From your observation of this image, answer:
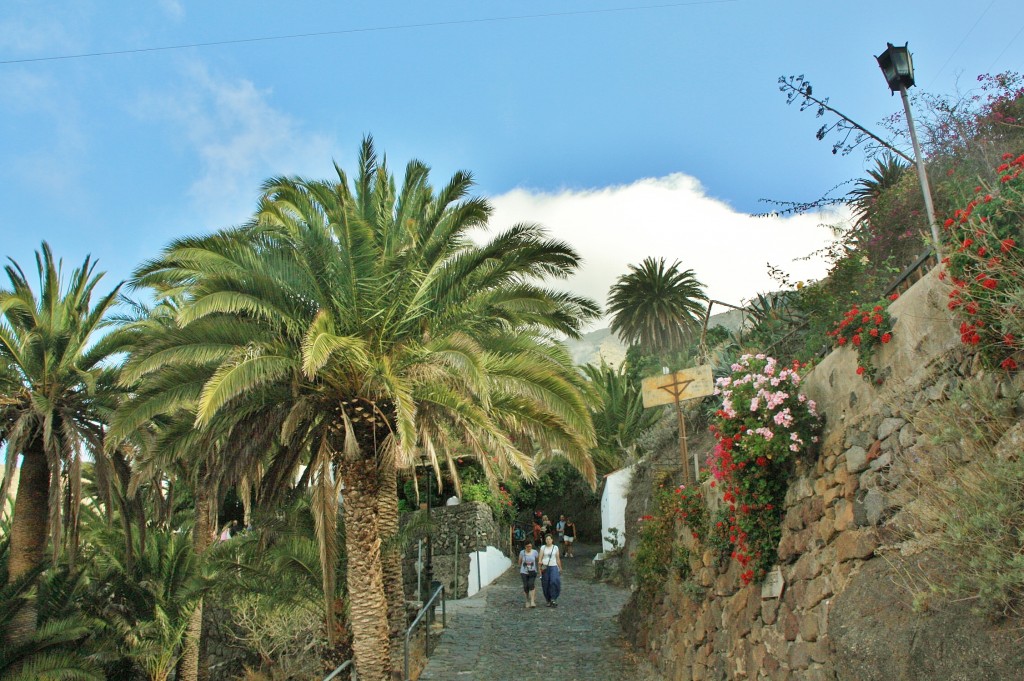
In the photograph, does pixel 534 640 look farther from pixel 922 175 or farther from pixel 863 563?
pixel 922 175

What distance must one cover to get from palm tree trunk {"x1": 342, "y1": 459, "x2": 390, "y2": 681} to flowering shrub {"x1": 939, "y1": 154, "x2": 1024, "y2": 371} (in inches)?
346

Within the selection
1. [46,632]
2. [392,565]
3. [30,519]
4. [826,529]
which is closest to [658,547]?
[392,565]

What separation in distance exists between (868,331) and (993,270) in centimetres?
202

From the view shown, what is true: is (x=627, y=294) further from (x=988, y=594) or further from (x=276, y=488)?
(x=988, y=594)

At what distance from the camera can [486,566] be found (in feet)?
74.5

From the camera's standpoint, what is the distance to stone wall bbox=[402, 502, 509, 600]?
2238 cm

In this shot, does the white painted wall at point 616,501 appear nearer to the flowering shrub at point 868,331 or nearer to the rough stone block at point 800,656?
the rough stone block at point 800,656

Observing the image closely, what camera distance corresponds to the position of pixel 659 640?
12211mm

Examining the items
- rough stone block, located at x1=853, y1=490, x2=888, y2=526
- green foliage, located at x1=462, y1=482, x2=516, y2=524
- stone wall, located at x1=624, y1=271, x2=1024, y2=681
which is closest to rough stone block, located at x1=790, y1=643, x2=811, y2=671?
stone wall, located at x1=624, y1=271, x2=1024, y2=681

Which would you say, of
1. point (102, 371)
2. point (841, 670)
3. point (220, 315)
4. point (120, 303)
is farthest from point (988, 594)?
point (120, 303)

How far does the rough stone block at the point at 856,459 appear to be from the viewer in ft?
22.6

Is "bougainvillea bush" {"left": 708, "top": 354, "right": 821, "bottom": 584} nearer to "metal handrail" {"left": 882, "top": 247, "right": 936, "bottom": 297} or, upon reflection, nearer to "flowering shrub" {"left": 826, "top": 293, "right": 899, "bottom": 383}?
"flowering shrub" {"left": 826, "top": 293, "right": 899, "bottom": 383}

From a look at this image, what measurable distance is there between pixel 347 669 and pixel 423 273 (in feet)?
22.2

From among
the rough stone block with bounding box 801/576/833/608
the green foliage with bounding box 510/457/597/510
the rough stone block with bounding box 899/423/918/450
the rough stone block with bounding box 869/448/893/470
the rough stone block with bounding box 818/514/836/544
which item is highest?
the green foliage with bounding box 510/457/597/510
